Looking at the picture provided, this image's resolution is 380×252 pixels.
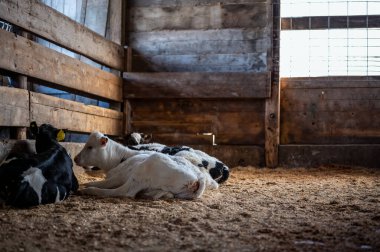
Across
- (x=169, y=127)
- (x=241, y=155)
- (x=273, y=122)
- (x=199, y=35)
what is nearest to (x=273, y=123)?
(x=273, y=122)

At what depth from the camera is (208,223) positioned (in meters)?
3.08

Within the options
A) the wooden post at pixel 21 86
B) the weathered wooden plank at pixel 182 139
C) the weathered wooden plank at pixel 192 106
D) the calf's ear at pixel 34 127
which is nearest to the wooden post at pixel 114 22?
the weathered wooden plank at pixel 192 106

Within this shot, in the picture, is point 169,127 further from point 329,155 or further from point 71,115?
point 329,155

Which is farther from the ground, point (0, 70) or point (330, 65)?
point (330, 65)

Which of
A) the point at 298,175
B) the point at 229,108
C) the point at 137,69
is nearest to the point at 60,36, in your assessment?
the point at 137,69

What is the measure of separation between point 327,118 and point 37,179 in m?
6.20

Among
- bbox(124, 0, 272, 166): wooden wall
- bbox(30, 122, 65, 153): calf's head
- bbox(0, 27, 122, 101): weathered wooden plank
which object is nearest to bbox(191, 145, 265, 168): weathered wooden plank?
bbox(124, 0, 272, 166): wooden wall

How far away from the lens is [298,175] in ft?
22.7

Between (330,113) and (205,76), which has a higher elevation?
(205,76)

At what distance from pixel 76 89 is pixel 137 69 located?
255 centimetres

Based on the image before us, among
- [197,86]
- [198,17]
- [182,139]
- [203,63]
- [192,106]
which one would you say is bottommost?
[182,139]

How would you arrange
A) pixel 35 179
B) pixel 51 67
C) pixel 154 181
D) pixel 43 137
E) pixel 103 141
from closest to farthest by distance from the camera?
pixel 35 179 < pixel 154 181 < pixel 43 137 < pixel 103 141 < pixel 51 67

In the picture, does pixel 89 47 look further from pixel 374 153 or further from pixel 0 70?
pixel 374 153

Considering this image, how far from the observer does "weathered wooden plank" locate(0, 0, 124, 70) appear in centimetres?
507
